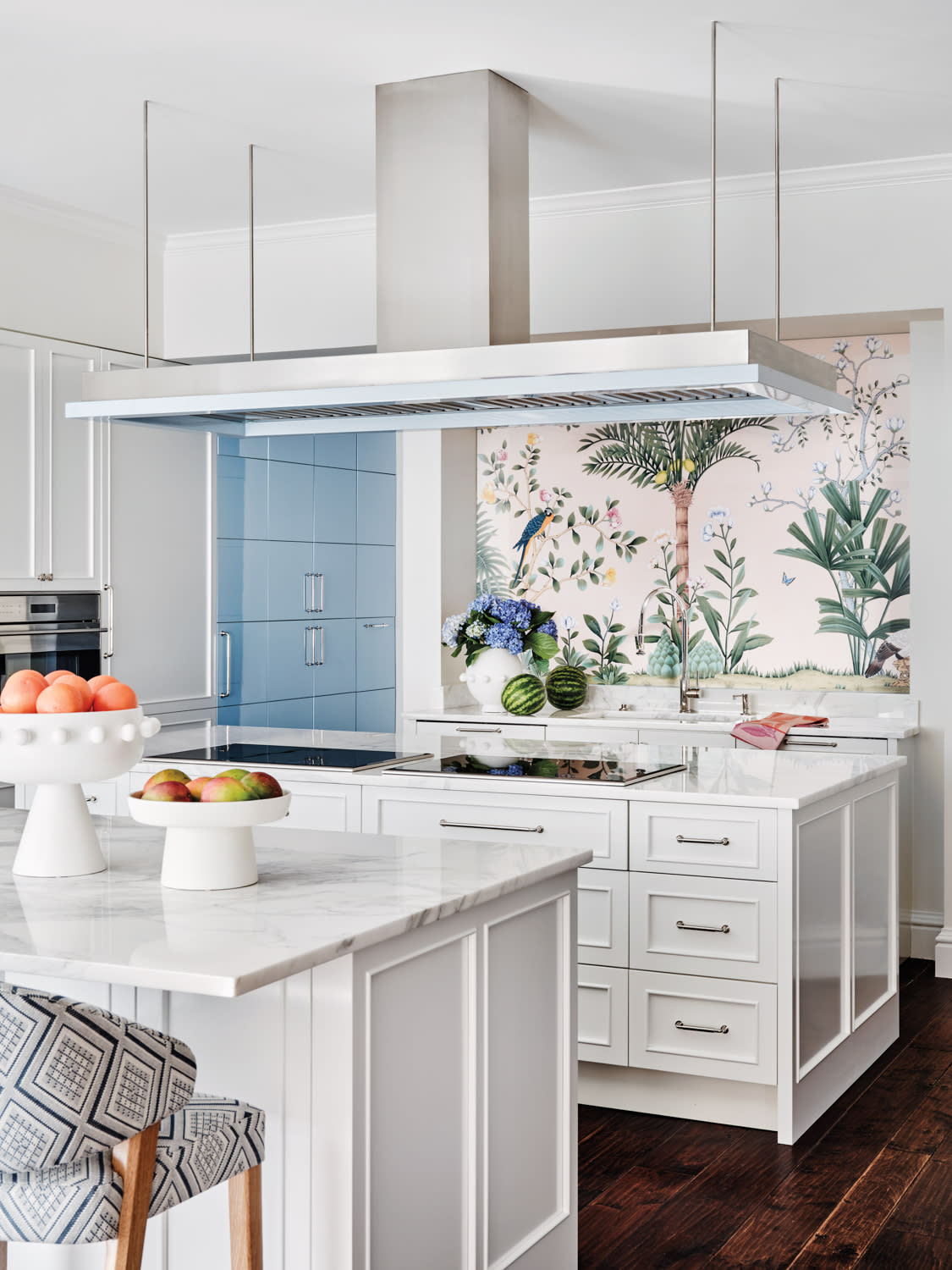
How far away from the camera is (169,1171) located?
1764mm

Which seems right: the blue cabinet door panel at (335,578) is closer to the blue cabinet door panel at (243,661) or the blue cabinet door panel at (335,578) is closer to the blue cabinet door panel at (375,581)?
the blue cabinet door panel at (375,581)

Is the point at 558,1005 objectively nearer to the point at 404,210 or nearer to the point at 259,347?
the point at 404,210

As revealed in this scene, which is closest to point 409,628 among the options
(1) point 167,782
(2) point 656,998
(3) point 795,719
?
(3) point 795,719

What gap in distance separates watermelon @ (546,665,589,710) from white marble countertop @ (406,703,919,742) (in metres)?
0.04

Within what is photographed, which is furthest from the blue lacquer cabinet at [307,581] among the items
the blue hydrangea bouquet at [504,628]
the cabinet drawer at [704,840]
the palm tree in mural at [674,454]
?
the cabinet drawer at [704,840]

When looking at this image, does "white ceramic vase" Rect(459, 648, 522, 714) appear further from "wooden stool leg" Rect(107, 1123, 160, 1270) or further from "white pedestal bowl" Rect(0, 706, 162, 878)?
"wooden stool leg" Rect(107, 1123, 160, 1270)

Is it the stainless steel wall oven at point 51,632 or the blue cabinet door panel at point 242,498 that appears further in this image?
the blue cabinet door panel at point 242,498

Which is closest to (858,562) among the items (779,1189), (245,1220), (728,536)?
(728,536)

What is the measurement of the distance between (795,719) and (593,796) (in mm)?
1553

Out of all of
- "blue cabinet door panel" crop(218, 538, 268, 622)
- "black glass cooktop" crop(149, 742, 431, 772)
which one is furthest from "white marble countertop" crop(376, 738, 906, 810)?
"blue cabinet door panel" crop(218, 538, 268, 622)

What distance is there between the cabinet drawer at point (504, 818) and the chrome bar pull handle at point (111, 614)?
180 centimetres

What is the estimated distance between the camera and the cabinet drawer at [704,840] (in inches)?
126

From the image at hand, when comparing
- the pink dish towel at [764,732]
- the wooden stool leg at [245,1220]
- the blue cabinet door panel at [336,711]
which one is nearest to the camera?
the wooden stool leg at [245,1220]

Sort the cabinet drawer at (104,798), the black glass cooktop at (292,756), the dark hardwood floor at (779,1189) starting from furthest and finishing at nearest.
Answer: the cabinet drawer at (104,798)
the black glass cooktop at (292,756)
the dark hardwood floor at (779,1189)
